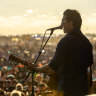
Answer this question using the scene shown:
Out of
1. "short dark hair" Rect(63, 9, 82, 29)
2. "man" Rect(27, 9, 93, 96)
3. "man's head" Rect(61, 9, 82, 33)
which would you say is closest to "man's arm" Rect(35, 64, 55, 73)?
"man" Rect(27, 9, 93, 96)

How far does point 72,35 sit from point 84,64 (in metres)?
0.39

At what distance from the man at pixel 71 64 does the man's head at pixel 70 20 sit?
0.03 meters

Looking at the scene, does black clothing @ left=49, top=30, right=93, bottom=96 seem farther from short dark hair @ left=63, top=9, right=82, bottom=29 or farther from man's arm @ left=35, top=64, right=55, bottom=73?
short dark hair @ left=63, top=9, right=82, bottom=29

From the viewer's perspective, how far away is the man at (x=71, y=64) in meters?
→ 3.12

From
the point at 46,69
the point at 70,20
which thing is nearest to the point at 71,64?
the point at 46,69

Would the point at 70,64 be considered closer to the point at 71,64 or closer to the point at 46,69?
the point at 71,64

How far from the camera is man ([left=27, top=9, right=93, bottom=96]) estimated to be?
3.12 m

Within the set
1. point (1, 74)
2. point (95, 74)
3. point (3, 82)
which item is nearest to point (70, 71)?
point (3, 82)

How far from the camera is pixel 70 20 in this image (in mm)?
3320

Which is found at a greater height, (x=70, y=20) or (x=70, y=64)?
(x=70, y=20)

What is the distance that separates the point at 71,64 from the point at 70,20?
1.88 feet

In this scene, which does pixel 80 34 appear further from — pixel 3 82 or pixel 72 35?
pixel 3 82

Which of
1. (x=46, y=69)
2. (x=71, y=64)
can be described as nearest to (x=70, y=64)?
(x=71, y=64)

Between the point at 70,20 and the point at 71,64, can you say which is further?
the point at 70,20
